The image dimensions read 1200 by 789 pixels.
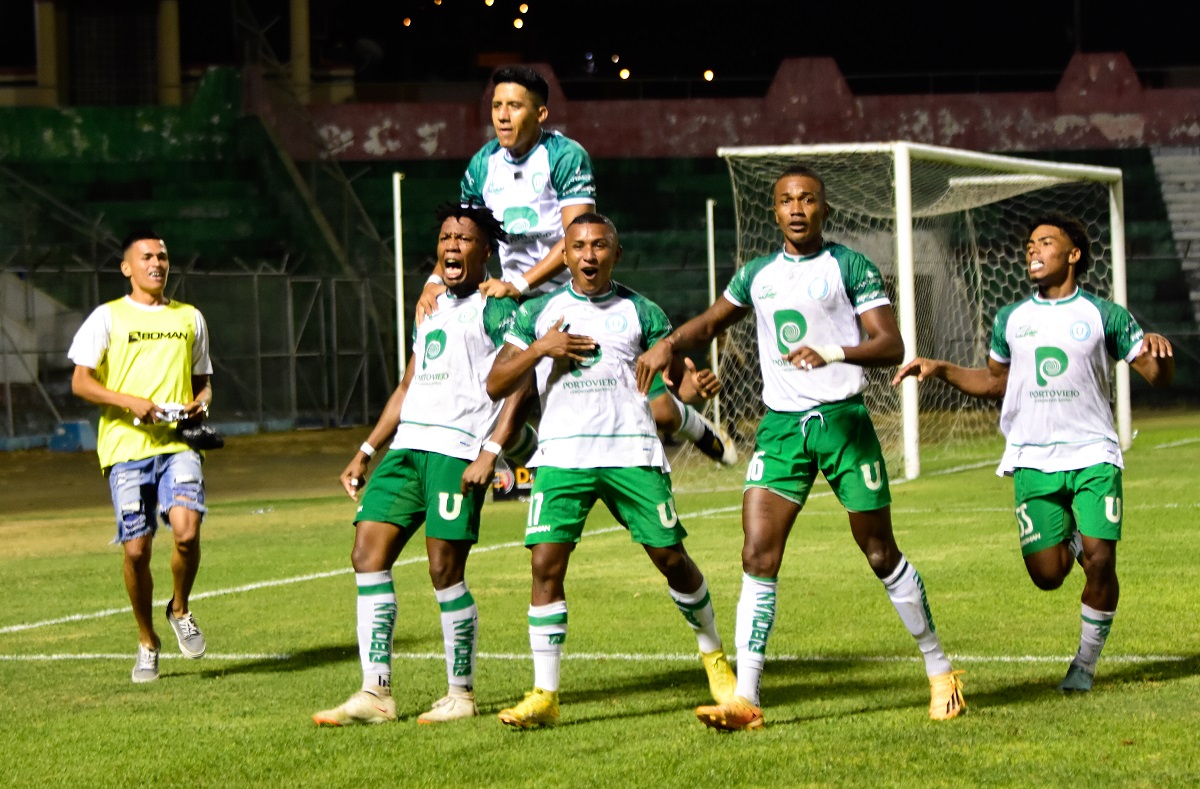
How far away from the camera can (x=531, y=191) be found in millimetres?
7379

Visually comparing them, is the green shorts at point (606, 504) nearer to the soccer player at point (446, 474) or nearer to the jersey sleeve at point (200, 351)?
the soccer player at point (446, 474)

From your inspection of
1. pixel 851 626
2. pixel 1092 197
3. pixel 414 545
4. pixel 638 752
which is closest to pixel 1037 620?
pixel 851 626

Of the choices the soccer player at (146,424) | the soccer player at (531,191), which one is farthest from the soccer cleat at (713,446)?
the soccer player at (146,424)

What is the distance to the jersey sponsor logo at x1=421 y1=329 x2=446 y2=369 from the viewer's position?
7004mm

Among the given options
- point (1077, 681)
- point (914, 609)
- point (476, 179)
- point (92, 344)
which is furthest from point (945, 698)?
point (92, 344)

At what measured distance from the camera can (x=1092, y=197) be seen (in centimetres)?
3353

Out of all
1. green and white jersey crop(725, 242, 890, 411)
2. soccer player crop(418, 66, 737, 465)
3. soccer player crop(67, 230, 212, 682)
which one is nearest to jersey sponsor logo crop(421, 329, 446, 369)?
soccer player crop(418, 66, 737, 465)

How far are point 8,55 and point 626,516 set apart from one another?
37.3m

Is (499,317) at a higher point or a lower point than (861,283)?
lower

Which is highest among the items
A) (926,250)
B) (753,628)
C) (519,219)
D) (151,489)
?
(926,250)

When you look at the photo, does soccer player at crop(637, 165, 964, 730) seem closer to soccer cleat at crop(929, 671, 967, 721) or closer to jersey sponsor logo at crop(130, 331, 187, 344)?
soccer cleat at crop(929, 671, 967, 721)

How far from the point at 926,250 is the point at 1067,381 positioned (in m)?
16.9

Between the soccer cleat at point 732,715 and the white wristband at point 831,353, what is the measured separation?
4.11 ft

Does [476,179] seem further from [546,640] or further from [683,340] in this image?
[546,640]
